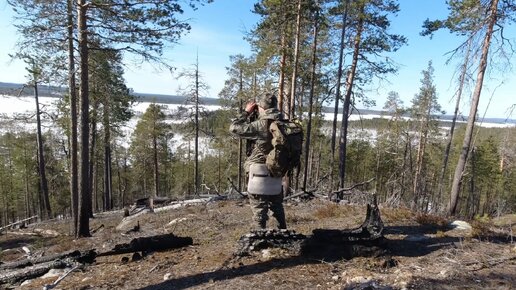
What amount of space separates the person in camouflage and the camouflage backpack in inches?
5.0

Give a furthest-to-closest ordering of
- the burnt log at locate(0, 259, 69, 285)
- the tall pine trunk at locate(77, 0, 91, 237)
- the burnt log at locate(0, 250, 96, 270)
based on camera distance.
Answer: the tall pine trunk at locate(77, 0, 91, 237) → the burnt log at locate(0, 250, 96, 270) → the burnt log at locate(0, 259, 69, 285)

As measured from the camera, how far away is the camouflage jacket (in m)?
5.40

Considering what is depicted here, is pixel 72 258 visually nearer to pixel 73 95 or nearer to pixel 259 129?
A: pixel 259 129

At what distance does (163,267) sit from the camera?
5262mm

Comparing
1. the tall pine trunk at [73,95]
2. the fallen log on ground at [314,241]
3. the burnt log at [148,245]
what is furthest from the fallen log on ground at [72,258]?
the tall pine trunk at [73,95]

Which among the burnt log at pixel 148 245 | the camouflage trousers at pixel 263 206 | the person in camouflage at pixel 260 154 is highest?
A: the person in camouflage at pixel 260 154

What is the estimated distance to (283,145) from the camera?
206 inches

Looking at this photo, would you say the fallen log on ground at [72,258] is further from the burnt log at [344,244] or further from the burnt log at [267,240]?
the burnt log at [344,244]

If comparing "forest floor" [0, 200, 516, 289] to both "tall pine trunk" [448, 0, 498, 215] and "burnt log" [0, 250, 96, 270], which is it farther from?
"tall pine trunk" [448, 0, 498, 215]

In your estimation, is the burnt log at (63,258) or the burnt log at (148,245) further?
the burnt log at (148,245)

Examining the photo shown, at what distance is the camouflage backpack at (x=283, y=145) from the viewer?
5219 mm

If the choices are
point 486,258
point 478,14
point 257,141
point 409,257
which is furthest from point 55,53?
point 478,14

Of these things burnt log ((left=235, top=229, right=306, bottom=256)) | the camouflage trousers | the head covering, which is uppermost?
the head covering

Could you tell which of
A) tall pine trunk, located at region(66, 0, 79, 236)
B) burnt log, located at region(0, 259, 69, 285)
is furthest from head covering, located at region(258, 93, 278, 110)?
tall pine trunk, located at region(66, 0, 79, 236)
